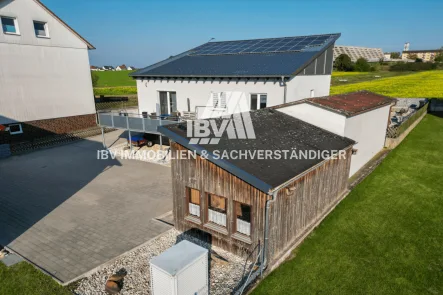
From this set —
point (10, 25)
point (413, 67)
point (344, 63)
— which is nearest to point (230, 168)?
point (10, 25)

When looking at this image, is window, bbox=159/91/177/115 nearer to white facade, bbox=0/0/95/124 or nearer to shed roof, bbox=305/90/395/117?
white facade, bbox=0/0/95/124

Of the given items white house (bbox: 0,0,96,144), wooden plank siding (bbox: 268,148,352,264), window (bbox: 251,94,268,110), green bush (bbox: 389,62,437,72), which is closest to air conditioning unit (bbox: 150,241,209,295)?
wooden plank siding (bbox: 268,148,352,264)

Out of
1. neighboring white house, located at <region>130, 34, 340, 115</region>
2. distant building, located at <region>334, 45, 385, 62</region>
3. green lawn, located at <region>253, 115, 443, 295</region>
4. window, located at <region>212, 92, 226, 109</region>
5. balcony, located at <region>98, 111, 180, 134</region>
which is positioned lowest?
green lawn, located at <region>253, 115, 443, 295</region>

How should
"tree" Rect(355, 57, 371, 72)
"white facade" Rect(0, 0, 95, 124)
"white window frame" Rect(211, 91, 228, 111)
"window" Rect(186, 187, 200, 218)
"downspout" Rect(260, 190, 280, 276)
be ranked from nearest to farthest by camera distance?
"downspout" Rect(260, 190, 280, 276) → "window" Rect(186, 187, 200, 218) → "white window frame" Rect(211, 91, 228, 111) → "white facade" Rect(0, 0, 95, 124) → "tree" Rect(355, 57, 371, 72)

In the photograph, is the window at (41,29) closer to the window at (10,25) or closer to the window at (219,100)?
the window at (10,25)

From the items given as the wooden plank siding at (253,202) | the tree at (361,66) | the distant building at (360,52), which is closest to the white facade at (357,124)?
the wooden plank siding at (253,202)

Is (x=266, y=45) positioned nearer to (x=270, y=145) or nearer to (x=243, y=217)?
(x=270, y=145)

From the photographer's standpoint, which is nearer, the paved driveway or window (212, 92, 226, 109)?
the paved driveway

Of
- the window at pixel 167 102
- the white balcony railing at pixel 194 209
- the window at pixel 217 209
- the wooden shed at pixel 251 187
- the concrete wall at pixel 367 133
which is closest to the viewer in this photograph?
the wooden shed at pixel 251 187
